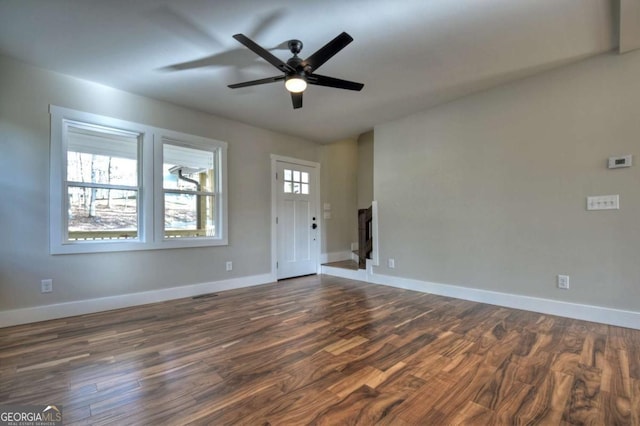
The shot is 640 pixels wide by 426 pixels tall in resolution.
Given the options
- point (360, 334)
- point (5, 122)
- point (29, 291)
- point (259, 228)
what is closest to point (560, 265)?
point (360, 334)

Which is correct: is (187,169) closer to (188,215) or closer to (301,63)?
(188,215)

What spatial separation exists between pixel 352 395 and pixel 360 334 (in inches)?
35.8

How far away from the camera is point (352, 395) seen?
168 centimetres

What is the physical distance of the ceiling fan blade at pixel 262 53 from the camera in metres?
2.10

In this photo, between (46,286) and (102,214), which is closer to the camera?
(46,286)

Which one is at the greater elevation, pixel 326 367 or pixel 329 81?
pixel 329 81

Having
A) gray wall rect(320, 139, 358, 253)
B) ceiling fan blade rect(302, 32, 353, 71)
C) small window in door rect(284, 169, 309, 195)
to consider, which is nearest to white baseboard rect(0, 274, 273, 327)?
A: small window in door rect(284, 169, 309, 195)

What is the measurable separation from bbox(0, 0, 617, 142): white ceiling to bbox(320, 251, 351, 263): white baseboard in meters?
3.23

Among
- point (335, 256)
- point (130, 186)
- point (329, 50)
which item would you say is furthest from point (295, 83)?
point (335, 256)

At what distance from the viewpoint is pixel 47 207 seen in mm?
3020

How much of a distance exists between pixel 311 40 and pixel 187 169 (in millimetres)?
2616

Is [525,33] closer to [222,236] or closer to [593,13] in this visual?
[593,13]

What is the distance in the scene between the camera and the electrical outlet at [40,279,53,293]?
2.99 meters

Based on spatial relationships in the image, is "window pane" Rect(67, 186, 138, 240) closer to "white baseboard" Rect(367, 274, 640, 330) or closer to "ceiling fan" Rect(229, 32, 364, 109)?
"ceiling fan" Rect(229, 32, 364, 109)
